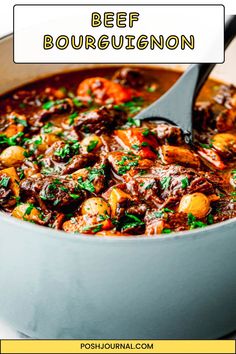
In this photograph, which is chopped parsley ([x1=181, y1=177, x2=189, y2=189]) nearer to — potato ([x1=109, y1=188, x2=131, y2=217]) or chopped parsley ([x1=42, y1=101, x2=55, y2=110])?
potato ([x1=109, y1=188, x2=131, y2=217])

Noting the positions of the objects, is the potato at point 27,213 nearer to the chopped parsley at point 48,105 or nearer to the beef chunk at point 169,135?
the beef chunk at point 169,135

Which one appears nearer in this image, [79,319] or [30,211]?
[79,319]

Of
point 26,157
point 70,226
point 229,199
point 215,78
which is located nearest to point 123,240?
point 70,226

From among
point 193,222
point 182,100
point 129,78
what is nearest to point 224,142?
point 182,100

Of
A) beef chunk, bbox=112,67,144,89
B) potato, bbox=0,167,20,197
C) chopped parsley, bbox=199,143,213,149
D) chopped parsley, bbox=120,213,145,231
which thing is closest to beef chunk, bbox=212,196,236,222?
chopped parsley, bbox=120,213,145,231

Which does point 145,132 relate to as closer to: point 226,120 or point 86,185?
point 86,185

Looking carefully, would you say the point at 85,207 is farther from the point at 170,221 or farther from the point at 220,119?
the point at 220,119

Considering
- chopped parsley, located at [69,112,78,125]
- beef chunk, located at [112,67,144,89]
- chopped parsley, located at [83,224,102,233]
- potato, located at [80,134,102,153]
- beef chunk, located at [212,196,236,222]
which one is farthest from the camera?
beef chunk, located at [112,67,144,89]
